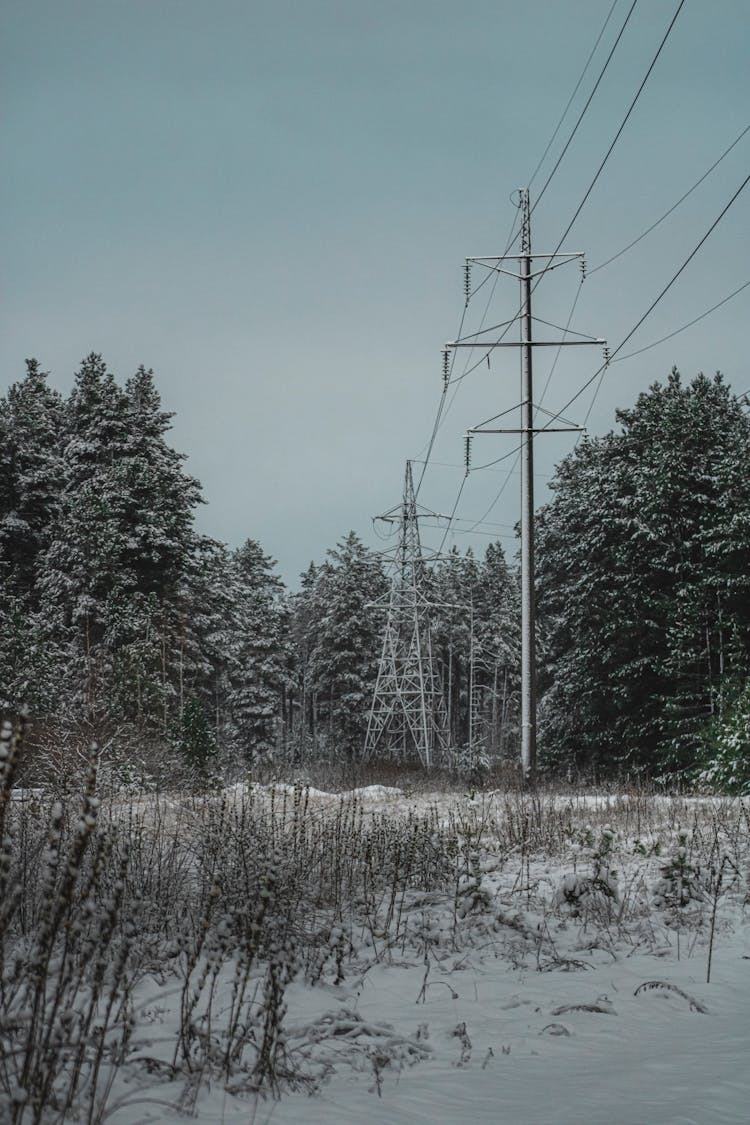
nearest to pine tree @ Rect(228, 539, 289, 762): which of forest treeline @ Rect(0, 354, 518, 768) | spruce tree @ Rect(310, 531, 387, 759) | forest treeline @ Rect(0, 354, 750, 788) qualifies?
forest treeline @ Rect(0, 354, 518, 768)

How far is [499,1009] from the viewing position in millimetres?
4305

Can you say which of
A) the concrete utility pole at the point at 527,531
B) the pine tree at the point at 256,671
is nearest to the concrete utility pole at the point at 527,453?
the concrete utility pole at the point at 527,531

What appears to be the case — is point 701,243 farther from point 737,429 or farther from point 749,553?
point 737,429

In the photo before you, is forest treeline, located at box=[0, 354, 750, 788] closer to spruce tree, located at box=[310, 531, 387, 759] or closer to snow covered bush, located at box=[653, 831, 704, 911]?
snow covered bush, located at box=[653, 831, 704, 911]

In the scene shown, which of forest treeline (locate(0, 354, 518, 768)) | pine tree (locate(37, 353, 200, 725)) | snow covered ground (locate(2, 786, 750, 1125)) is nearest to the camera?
snow covered ground (locate(2, 786, 750, 1125))

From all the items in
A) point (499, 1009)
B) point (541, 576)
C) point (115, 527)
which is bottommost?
point (499, 1009)

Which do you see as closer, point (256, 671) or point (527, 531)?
point (527, 531)

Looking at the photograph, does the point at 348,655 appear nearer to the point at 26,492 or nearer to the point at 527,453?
the point at 26,492

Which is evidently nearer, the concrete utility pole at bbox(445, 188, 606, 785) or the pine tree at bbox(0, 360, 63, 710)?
the concrete utility pole at bbox(445, 188, 606, 785)

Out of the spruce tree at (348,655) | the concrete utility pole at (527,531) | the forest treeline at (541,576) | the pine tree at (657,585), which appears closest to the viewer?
the concrete utility pole at (527,531)

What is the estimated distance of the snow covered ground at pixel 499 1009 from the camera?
2.91 meters

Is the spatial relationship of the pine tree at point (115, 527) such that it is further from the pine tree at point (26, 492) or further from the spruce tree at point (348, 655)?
Result: the spruce tree at point (348, 655)

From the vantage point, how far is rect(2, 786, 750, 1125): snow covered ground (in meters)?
2.91

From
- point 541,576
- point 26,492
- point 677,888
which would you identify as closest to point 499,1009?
point 677,888
